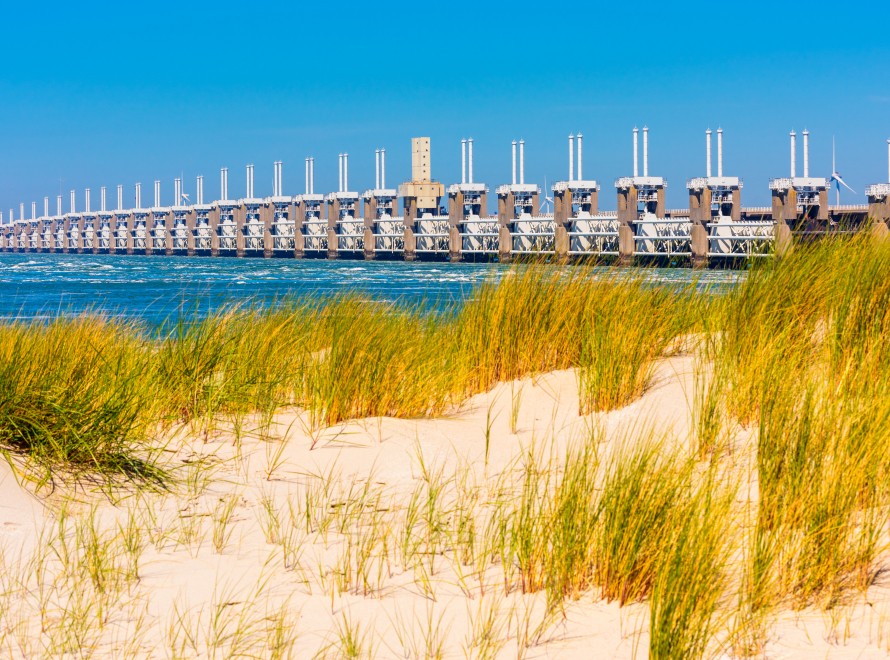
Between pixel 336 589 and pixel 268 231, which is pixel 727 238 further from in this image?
pixel 336 589

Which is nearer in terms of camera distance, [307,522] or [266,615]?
[266,615]

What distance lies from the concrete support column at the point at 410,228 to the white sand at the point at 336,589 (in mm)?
72655

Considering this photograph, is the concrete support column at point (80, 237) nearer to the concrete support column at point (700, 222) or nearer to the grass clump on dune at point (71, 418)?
the concrete support column at point (700, 222)

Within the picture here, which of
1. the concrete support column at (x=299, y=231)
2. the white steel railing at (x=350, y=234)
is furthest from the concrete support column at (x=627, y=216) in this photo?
the concrete support column at (x=299, y=231)

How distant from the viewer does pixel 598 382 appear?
5.41m

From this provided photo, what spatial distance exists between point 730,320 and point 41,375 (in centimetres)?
370

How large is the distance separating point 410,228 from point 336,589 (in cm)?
7631

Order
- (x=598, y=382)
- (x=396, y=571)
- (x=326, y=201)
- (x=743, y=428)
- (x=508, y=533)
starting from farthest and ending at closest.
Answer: (x=326, y=201), (x=598, y=382), (x=743, y=428), (x=508, y=533), (x=396, y=571)

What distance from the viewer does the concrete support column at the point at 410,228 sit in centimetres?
7769

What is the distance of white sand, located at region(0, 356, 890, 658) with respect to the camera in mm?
2754

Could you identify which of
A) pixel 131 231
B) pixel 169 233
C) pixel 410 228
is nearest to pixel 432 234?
pixel 410 228

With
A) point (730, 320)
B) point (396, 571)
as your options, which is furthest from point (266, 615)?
point (730, 320)

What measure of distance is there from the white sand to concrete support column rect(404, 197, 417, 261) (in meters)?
72.7

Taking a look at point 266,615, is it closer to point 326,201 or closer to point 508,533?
point 508,533
